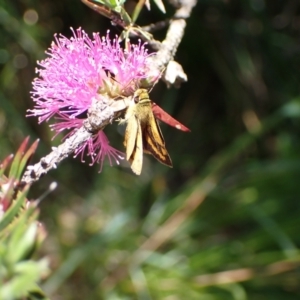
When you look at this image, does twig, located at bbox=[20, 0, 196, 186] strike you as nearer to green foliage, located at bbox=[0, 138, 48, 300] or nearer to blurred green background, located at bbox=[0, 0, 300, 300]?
green foliage, located at bbox=[0, 138, 48, 300]

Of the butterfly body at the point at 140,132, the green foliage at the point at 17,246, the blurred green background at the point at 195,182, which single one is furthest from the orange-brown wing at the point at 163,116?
the blurred green background at the point at 195,182

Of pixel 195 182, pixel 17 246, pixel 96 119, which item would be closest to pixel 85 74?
pixel 96 119

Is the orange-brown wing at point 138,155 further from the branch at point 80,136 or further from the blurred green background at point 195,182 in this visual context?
the blurred green background at point 195,182

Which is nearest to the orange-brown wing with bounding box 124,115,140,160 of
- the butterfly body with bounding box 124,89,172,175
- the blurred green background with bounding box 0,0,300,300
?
the butterfly body with bounding box 124,89,172,175

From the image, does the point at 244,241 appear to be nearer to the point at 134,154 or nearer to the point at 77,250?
the point at 77,250

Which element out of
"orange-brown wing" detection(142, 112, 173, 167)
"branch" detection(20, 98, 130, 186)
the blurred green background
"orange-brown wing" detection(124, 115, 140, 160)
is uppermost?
"branch" detection(20, 98, 130, 186)

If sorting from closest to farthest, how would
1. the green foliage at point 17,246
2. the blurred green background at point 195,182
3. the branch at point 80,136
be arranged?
the green foliage at point 17,246 < the branch at point 80,136 < the blurred green background at point 195,182

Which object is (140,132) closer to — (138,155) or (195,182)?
(138,155)
